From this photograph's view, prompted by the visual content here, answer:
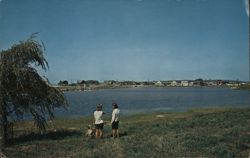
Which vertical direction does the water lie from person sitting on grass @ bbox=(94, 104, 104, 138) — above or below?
below

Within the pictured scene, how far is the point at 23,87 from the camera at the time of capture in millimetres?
15414

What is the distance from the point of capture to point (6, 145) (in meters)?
14.6

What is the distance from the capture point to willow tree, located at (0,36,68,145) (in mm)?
14672

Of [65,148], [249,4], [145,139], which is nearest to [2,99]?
[65,148]

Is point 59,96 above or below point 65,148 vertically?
above

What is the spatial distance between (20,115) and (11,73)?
2393mm

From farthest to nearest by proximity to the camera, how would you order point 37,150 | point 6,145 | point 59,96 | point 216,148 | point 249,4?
point 59,96
point 6,145
point 37,150
point 216,148
point 249,4

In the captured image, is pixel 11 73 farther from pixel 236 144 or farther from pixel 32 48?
pixel 236 144

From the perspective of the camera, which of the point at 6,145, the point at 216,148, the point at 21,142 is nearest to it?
the point at 216,148

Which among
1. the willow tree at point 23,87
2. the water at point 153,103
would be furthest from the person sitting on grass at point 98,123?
the water at point 153,103

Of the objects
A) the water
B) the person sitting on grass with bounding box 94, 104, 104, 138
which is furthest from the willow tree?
the water

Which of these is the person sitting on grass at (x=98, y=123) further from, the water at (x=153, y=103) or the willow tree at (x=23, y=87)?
the water at (x=153, y=103)

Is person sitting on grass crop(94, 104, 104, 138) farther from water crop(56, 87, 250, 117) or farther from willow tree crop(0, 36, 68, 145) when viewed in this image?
water crop(56, 87, 250, 117)

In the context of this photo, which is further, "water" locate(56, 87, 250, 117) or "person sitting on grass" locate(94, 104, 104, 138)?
"water" locate(56, 87, 250, 117)
